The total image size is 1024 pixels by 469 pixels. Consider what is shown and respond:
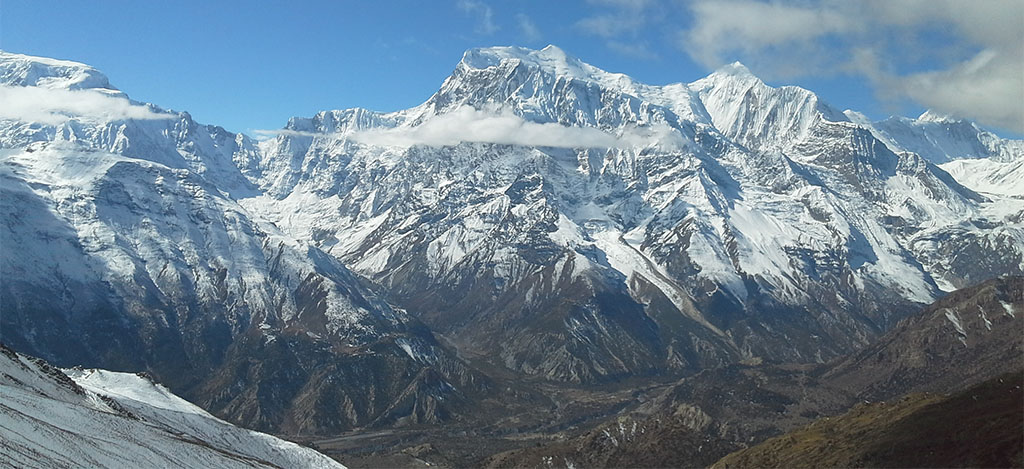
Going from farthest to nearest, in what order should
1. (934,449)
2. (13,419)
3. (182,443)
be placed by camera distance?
(934,449), (182,443), (13,419)

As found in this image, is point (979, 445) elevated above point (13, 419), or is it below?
below

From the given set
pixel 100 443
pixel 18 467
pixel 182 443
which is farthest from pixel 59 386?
pixel 18 467

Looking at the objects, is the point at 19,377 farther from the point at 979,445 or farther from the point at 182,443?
the point at 979,445

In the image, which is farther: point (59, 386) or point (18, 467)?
point (59, 386)

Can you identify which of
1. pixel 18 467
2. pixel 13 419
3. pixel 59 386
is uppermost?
pixel 59 386

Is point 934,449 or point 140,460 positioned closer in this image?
point 140,460

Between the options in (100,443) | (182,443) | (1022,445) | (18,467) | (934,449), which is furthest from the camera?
(934,449)

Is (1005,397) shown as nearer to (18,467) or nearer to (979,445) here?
(979,445)

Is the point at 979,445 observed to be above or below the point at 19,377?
below

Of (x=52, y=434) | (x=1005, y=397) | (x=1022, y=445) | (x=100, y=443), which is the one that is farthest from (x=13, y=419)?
(x=1005, y=397)
